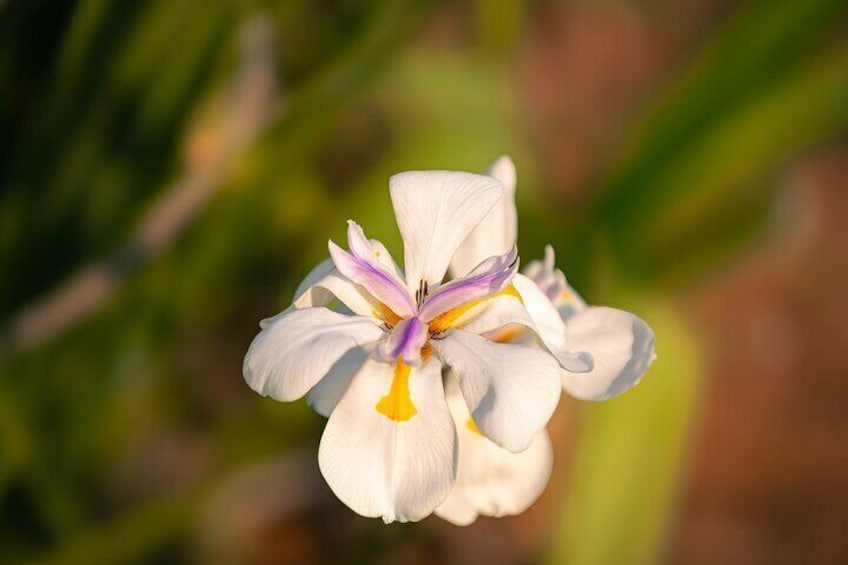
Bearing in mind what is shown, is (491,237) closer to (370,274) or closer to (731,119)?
(370,274)

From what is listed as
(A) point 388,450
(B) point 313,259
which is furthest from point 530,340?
(B) point 313,259

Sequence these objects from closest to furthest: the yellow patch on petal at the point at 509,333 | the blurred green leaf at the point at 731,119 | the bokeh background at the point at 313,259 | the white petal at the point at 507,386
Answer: the white petal at the point at 507,386, the yellow patch on petal at the point at 509,333, the bokeh background at the point at 313,259, the blurred green leaf at the point at 731,119

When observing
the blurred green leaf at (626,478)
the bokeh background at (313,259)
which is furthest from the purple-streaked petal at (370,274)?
the blurred green leaf at (626,478)

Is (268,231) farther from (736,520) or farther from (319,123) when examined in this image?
(736,520)

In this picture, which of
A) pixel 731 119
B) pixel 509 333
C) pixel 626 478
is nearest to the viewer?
pixel 509 333

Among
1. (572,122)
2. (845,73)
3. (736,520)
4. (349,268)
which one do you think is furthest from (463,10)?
(349,268)

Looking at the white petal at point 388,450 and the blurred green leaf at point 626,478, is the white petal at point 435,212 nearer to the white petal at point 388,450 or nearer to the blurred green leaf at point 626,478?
the white petal at point 388,450
